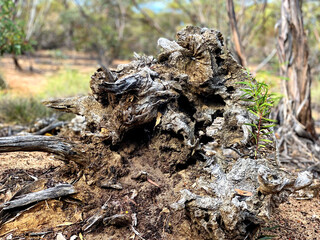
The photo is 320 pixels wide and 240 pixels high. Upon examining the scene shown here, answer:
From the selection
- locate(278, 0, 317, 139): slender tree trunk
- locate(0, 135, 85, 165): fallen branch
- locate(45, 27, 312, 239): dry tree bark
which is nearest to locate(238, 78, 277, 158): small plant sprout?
locate(45, 27, 312, 239): dry tree bark

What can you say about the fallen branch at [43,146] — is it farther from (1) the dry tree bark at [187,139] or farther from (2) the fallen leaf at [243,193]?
(2) the fallen leaf at [243,193]

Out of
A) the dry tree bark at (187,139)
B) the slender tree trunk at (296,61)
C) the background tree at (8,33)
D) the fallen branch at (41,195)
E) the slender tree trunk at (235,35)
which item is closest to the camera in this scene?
the dry tree bark at (187,139)

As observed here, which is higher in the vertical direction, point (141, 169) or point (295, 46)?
point (295, 46)

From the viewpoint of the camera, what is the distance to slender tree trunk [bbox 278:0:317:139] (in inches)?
181

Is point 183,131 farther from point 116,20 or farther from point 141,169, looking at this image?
point 116,20

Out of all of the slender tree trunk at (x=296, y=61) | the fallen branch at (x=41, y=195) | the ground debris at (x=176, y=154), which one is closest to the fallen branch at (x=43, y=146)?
the ground debris at (x=176, y=154)

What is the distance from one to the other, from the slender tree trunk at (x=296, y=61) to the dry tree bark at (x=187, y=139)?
2.72 m

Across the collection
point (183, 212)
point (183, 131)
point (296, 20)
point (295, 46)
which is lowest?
point (183, 212)

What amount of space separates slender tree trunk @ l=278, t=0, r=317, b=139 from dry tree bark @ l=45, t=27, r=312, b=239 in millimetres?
2725

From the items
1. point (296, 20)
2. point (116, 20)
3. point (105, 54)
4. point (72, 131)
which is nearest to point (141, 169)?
point (72, 131)

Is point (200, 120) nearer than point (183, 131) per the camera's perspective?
No

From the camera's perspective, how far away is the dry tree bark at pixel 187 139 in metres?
1.72

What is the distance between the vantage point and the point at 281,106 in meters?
4.83

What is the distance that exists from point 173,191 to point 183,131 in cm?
46
